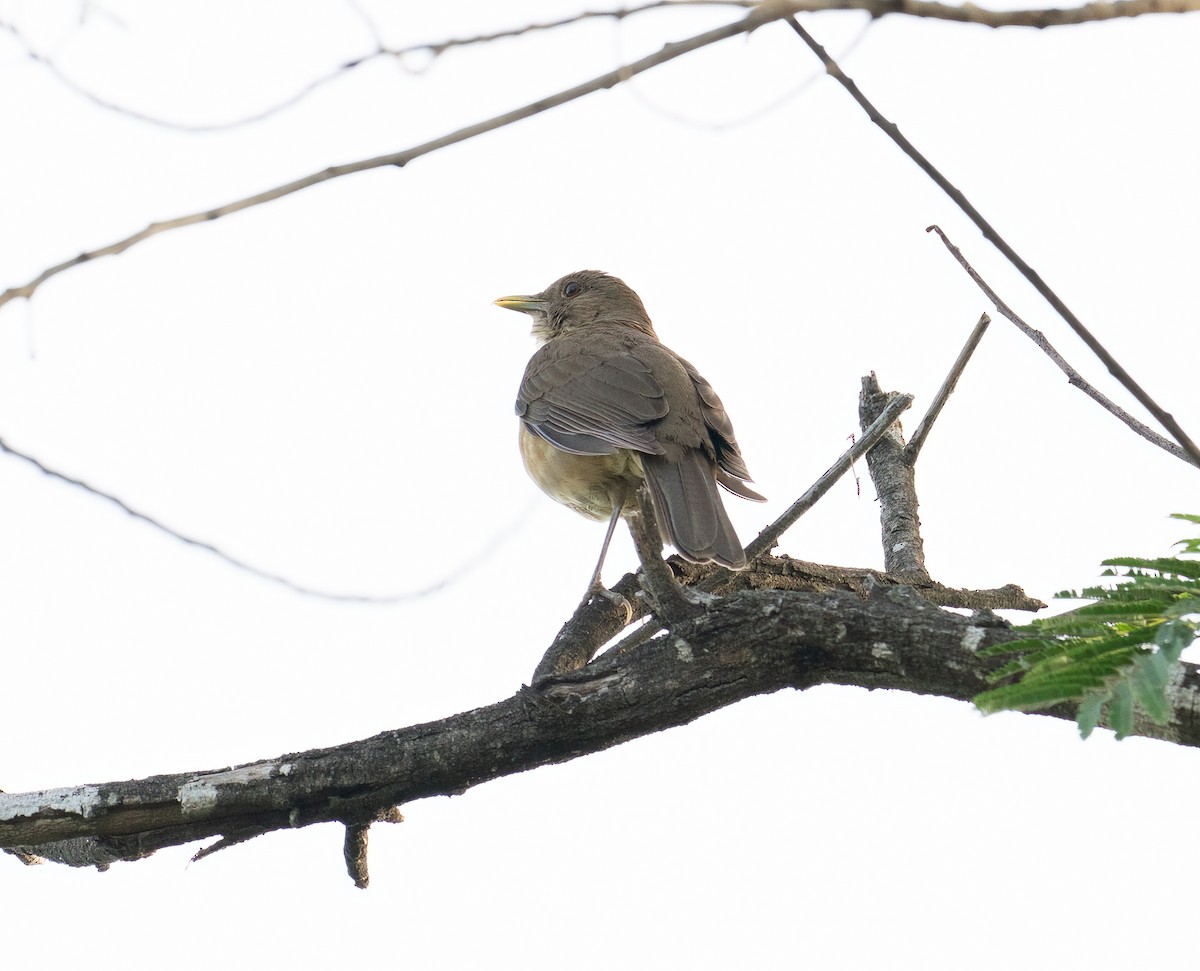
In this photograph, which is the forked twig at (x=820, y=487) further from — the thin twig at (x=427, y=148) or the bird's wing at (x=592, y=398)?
the thin twig at (x=427, y=148)

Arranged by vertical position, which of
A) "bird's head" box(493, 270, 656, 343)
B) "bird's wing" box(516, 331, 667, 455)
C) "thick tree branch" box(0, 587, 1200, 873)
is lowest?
"thick tree branch" box(0, 587, 1200, 873)

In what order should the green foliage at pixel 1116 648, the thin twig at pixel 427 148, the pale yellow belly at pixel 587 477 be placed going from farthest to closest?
the pale yellow belly at pixel 587 477 < the green foliage at pixel 1116 648 < the thin twig at pixel 427 148

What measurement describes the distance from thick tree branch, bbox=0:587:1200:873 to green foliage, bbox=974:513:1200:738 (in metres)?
0.53

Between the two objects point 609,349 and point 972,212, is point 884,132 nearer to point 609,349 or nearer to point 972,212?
point 972,212

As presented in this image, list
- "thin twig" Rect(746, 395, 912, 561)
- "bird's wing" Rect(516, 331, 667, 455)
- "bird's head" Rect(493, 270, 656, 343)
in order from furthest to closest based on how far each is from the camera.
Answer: "bird's head" Rect(493, 270, 656, 343) → "bird's wing" Rect(516, 331, 667, 455) → "thin twig" Rect(746, 395, 912, 561)

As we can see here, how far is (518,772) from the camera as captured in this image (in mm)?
3506

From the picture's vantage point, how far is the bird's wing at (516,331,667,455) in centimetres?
573

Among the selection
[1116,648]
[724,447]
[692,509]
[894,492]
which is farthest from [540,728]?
[724,447]

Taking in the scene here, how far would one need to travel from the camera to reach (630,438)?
18.3 ft

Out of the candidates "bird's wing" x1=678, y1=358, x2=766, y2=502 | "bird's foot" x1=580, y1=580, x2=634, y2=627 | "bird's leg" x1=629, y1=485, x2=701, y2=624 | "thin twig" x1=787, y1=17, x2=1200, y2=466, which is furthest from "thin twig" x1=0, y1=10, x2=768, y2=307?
"bird's wing" x1=678, y1=358, x2=766, y2=502

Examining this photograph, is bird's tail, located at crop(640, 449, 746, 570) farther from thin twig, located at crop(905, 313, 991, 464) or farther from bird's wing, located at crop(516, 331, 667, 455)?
thin twig, located at crop(905, 313, 991, 464)

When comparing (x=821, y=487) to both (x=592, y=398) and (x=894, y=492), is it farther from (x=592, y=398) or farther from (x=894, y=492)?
(x=592, y=398)

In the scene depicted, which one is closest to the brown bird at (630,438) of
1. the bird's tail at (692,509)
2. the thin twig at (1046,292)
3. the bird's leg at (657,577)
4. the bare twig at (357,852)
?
the bird's tail at (692,509)

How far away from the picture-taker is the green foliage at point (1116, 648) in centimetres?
225
